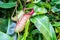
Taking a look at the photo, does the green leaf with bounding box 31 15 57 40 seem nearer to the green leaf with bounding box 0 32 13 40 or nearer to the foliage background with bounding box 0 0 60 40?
the foliage background with bounding box 0 0 60 40

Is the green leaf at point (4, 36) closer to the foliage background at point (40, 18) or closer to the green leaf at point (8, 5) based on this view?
the foliage background at point (40, 18)

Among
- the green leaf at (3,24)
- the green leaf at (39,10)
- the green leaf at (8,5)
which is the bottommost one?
the green leaf at (3,24)

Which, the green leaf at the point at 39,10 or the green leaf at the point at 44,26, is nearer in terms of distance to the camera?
the green leaf at the point at 44,26

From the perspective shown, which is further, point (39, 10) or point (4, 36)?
point (39, 10)

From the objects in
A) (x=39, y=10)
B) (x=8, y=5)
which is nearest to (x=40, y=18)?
(x=39, y=10)

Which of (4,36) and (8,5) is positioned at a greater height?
(8,5)

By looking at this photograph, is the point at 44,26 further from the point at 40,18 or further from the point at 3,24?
the point at 3,24

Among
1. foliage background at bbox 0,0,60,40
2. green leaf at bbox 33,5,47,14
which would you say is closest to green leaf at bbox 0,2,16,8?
foliage background at bbox 0,0,60,40

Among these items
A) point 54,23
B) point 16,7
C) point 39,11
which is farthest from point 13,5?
point 54,23

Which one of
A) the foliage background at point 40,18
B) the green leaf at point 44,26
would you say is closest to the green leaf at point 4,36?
the foliage background at point 40,18
